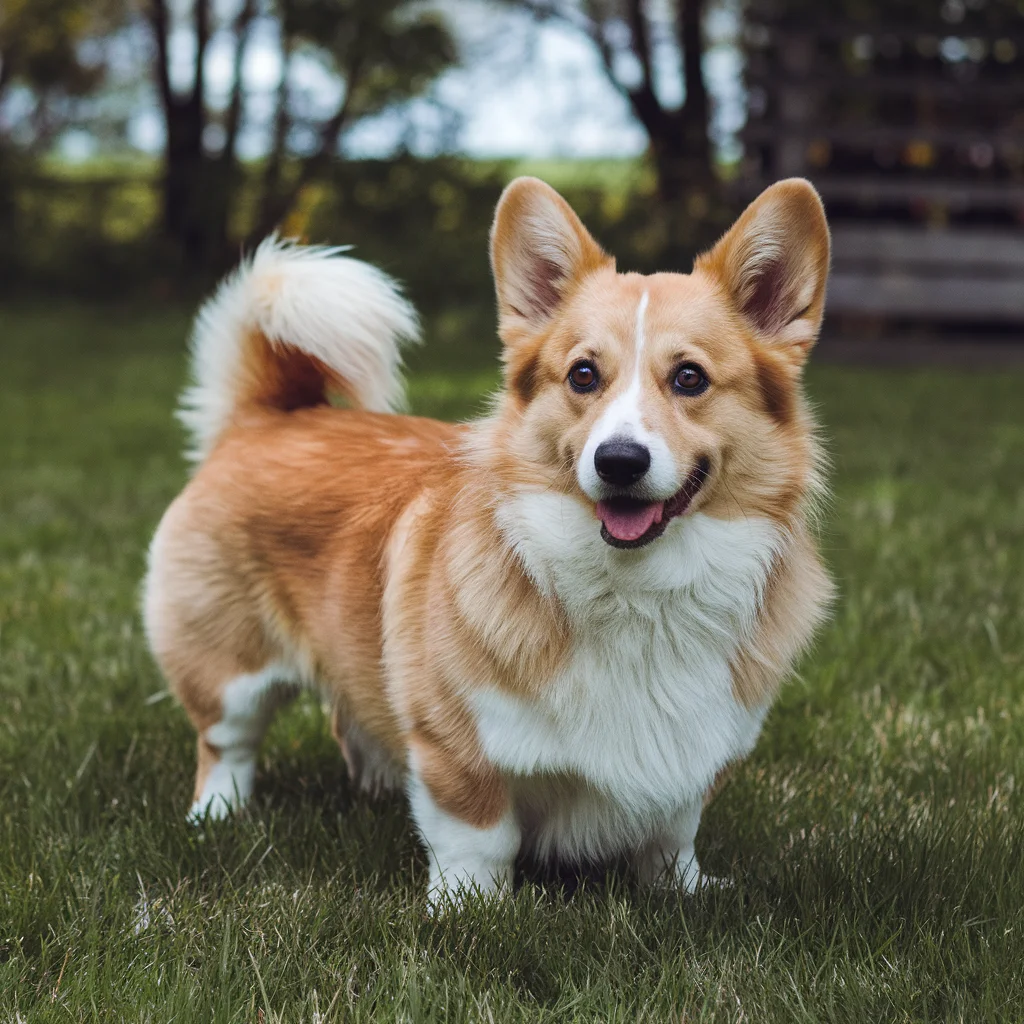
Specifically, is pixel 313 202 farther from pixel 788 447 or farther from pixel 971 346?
pixel 788 447

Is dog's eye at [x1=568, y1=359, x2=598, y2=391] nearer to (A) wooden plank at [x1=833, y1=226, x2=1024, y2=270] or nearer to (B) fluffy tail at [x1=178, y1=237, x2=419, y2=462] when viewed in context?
(B) fluffy tail at [x1=178, y1=237, x2=419, y2=462]

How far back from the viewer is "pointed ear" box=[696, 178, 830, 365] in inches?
94.6

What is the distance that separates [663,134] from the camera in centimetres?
1296

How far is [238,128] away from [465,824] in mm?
13676

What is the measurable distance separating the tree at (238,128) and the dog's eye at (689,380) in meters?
11.3

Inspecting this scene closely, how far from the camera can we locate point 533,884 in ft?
7.89

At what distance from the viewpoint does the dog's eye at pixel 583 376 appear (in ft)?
7.72

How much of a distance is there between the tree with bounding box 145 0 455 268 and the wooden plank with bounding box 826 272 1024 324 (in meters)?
4.80

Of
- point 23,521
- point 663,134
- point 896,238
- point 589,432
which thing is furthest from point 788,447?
point 663,134

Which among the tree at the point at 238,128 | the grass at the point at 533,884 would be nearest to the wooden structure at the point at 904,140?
the tree at the point at 238,128

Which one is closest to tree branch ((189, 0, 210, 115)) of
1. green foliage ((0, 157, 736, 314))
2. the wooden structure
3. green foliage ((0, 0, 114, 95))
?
green foliage ((0, 157, 736, 314))

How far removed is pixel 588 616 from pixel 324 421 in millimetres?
1078

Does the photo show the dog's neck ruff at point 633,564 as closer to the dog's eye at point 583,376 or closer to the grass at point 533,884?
the dog's eye at point 583,376

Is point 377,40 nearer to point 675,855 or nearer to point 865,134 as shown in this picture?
point 865,134
